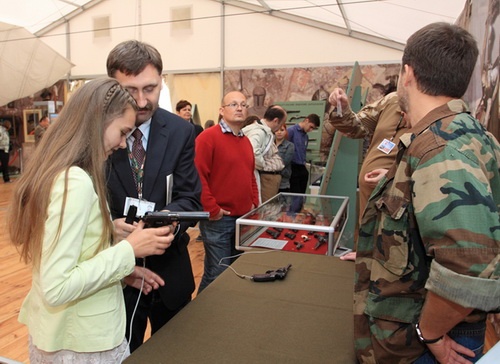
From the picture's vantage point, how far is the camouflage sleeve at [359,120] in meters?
2.31

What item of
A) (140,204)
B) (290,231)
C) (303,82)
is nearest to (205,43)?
(303,82)

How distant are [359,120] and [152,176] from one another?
1.53 m

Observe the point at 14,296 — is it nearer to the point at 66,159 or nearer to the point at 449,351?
the point at 66,159

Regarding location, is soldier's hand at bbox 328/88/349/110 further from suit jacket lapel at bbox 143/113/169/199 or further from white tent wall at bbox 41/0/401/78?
white tent wall at bbox 41/0/401/78

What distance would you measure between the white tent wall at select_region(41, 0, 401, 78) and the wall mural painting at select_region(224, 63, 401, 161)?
0.79 feet

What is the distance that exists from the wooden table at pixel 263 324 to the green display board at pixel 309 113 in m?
5.02

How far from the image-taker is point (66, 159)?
95 centimetres

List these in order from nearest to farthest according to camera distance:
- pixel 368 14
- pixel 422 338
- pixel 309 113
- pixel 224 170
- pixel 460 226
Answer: pixel 460 226 < pixel 422 338 < pixel 224 170 < pixel 368 14 < pixel 309 113

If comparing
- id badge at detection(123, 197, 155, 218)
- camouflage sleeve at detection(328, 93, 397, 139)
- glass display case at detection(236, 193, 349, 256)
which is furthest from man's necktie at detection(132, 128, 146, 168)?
camouflage sleeve at detection(328, 93, 397, 139)

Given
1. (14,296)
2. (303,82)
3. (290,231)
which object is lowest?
(14,296)

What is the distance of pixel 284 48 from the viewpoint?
8141mm

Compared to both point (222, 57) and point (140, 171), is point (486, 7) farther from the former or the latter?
point (222, 57)

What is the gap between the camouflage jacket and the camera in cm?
76

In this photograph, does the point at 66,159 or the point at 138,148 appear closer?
the point at 66,159
